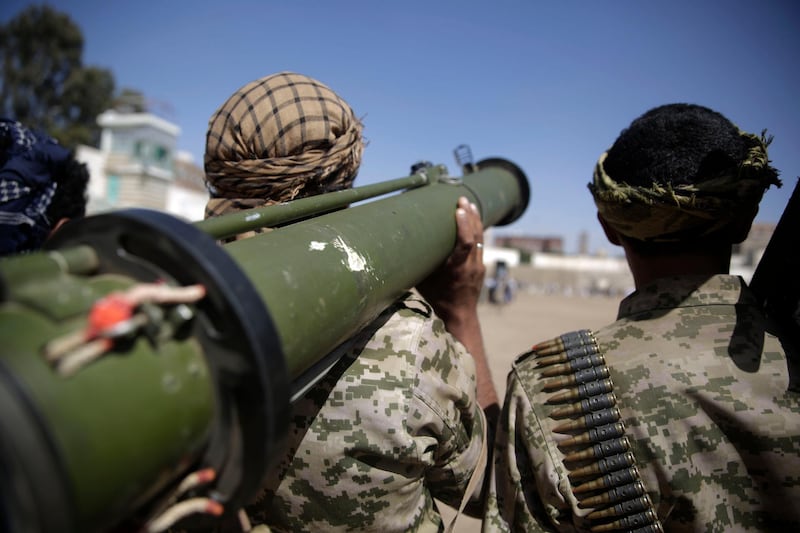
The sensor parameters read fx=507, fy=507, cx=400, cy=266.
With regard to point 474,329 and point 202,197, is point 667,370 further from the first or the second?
point 202,197

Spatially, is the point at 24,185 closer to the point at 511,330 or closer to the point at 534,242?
the point at 511,330

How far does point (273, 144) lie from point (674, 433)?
4.41 feet

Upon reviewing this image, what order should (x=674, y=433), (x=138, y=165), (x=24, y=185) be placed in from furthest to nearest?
(x=138, y=165) < (x=24, y=185) < (x=674, y=433)

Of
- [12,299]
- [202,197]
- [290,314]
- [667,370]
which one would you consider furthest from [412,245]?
[202,197]

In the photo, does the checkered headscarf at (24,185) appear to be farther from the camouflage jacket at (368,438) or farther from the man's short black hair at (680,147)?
the man's short black hair at (680,147)

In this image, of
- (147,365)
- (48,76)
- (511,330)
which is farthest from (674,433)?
(48,76)

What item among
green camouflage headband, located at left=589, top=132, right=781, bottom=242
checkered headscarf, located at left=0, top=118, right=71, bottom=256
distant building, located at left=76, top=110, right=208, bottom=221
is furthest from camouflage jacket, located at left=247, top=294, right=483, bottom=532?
distant building, located at left=76, top=110, right=208, bottom=221

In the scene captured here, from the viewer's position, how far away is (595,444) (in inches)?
54.1

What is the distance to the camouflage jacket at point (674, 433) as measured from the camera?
4.12ft

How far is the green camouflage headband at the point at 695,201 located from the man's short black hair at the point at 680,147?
3 centimetres

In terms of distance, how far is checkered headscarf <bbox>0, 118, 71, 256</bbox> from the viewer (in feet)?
7.67

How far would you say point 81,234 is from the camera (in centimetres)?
75

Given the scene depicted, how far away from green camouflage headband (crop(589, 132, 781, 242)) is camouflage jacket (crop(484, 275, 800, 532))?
0.58 ft

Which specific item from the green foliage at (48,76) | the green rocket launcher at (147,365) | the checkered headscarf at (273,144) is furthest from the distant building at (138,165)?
the green rocket launcher at (147,365)
